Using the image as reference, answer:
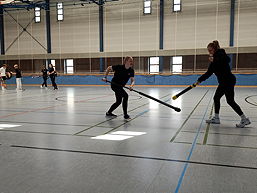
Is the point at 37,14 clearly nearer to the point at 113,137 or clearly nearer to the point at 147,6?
the point at 147,6

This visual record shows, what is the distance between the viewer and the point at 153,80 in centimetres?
2127

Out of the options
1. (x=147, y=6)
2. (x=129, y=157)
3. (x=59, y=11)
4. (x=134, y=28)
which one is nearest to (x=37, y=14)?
(x=59, y=11)

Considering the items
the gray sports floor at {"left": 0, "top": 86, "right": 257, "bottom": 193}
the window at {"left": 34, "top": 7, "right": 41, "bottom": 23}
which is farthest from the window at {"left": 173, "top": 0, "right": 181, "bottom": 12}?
the gray sports floor at {"left": 0, "top": 86, "right": 257, "bottom": 193}

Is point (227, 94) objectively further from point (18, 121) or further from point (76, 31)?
point (76, 31)

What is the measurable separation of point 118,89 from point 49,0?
24.0 meters

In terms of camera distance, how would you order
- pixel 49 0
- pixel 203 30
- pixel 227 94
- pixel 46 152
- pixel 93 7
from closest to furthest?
pixel 46 152 < pixel 227 94 < pixel 203 30 < pixel 93 7 < pixel 49 0

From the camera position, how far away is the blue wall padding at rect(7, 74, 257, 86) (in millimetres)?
18844

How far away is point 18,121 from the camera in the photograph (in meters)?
6.52

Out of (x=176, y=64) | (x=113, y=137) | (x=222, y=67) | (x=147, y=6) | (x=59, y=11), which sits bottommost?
(x=113, y=137)

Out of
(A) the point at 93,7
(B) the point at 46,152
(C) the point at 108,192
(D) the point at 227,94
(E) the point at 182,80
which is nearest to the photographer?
(C) the point at 108,192

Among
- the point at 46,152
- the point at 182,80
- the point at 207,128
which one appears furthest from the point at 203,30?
the point at 46,152

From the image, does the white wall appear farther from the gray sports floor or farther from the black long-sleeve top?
the black long-sleeve top

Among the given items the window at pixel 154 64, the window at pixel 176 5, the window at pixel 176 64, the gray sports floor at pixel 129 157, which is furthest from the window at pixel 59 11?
the gray sports floor at pixel 129 157

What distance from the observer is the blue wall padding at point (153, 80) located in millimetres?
18844
